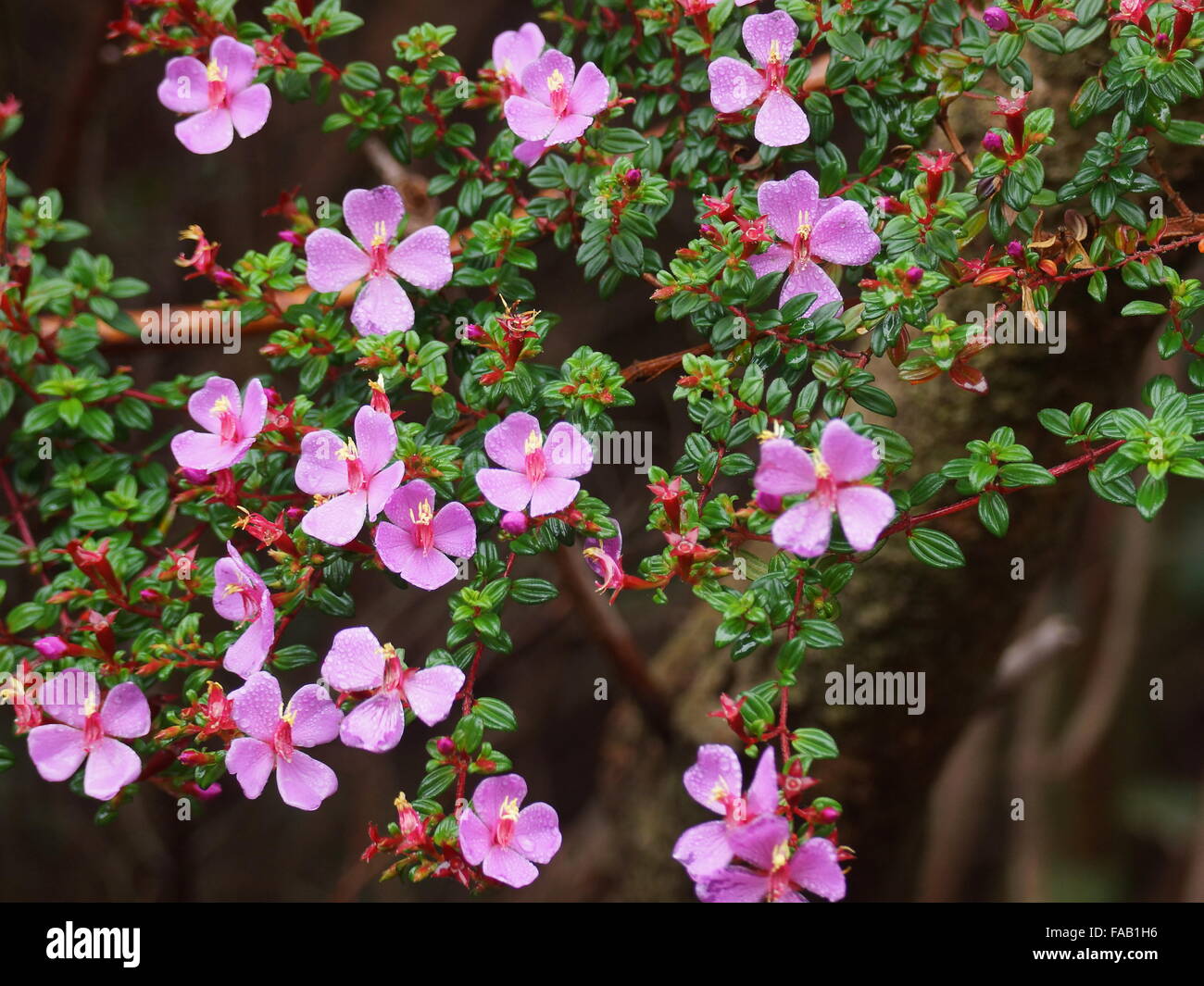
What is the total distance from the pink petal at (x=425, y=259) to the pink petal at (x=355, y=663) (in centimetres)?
36

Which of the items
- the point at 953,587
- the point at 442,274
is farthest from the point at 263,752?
the point at 953,587

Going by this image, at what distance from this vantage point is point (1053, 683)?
2656 millimetres

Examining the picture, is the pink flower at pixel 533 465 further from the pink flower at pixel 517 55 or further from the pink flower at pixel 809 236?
the pink flower at pixel 517 55

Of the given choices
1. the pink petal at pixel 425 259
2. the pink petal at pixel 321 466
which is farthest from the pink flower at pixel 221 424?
the pink petal at pixel 425 259

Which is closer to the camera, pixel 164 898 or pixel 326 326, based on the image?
pixel 326 326

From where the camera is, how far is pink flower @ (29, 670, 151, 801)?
0.94 metres

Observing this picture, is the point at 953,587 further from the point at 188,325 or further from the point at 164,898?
the point at 164,898

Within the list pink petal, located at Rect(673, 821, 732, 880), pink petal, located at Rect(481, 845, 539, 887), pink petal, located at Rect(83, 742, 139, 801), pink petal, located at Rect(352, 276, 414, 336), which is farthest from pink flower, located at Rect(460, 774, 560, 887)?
pink petal, located at Rect(352, 276, 414, 336)

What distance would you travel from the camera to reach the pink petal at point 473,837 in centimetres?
84

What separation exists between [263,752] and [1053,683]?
234 centimetres

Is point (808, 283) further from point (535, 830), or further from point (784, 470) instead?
point (535, 830)

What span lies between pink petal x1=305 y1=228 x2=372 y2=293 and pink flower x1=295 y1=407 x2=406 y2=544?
0.64 ft

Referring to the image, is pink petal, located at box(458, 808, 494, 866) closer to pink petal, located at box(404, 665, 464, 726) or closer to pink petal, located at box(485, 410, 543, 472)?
pink petal, located at box(404, 665, 464, 726)

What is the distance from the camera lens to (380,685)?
85 centimetres
